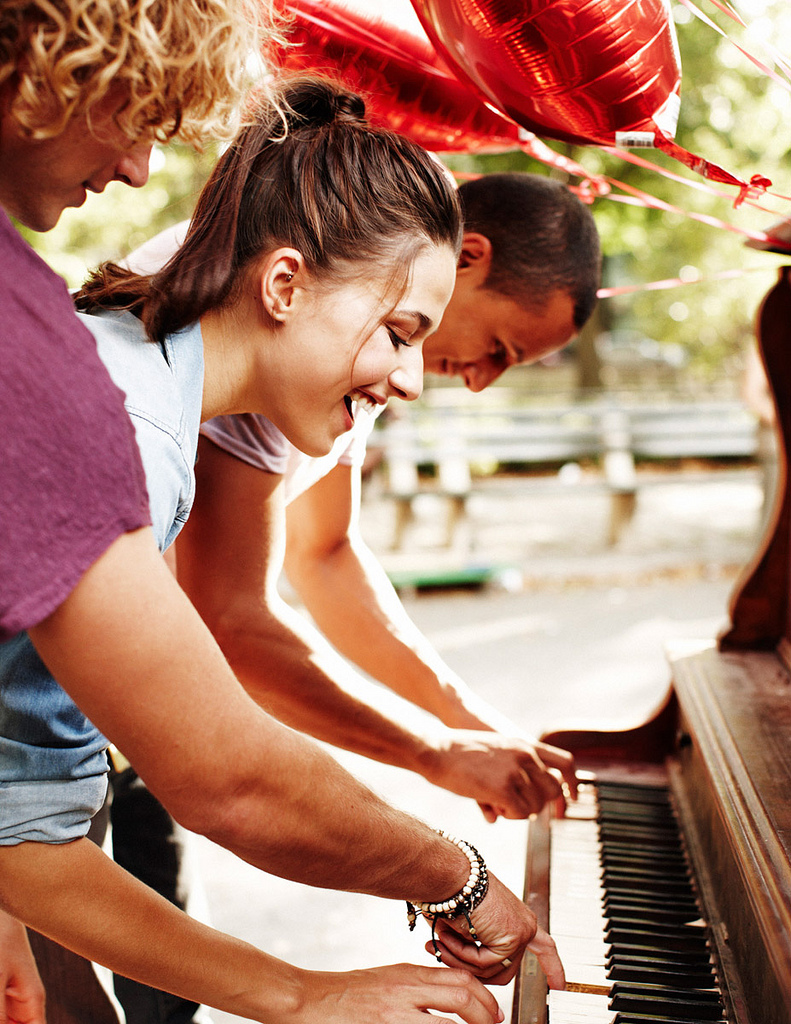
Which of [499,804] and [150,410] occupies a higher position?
[150,410]

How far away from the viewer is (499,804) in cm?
184

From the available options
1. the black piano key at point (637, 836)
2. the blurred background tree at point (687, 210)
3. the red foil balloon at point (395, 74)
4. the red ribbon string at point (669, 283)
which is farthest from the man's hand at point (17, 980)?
the blurred background tree at point (687, 210)

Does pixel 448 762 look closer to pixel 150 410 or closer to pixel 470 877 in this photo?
pixel 470 877

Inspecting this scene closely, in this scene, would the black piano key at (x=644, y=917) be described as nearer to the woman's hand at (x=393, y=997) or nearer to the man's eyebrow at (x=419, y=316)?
the woman's hand at (x=393, y=997)

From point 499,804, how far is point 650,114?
1.25 metres

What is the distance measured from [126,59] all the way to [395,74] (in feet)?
3.49

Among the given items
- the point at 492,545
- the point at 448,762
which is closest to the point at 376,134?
the point at 448,762

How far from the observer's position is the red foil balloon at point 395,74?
168 centimetres

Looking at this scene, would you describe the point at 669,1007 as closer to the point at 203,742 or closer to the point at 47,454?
the point at 203,742

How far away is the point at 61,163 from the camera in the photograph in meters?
1.00

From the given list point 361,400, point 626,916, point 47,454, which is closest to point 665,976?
point 626,916

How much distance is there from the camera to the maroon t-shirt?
31.8 inches

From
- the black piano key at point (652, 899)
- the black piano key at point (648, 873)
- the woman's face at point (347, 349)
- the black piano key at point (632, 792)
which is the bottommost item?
the black piano key at point (632, 792)

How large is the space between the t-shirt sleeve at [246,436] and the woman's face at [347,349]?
450mm
